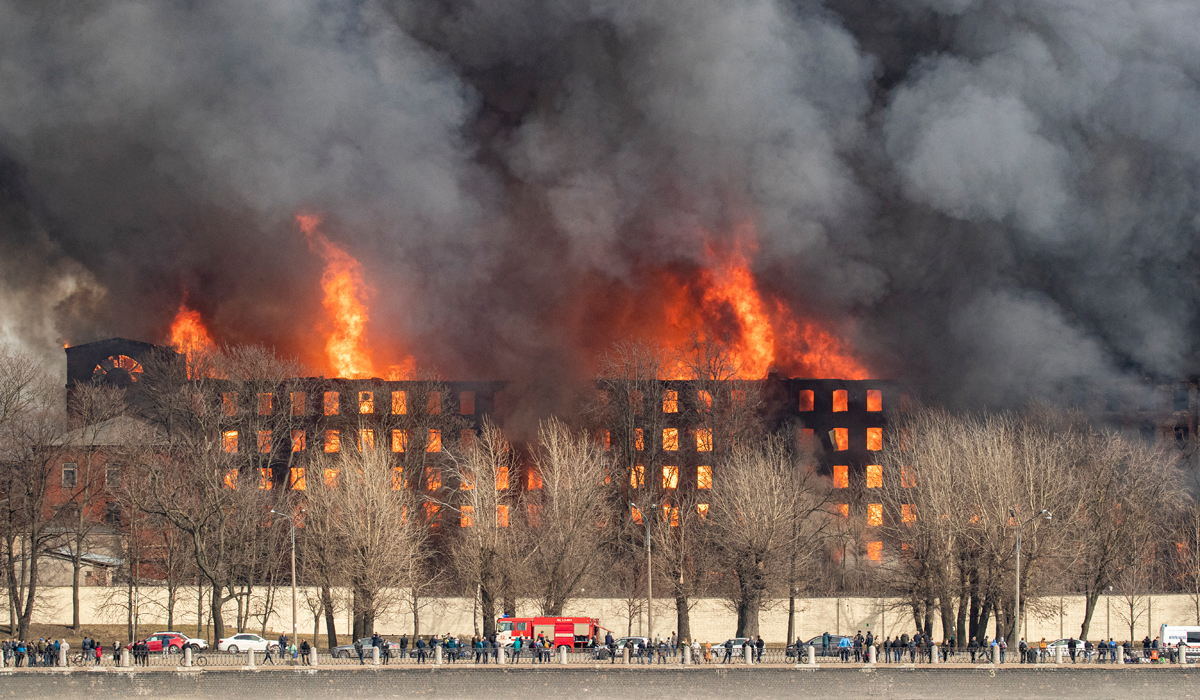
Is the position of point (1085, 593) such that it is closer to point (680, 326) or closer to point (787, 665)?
point (787, 665)

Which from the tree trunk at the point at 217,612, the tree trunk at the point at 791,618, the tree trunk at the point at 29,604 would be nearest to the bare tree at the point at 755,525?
the tree trunk at the point at 791,618

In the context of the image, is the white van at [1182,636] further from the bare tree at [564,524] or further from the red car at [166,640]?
the red car at [166,640]

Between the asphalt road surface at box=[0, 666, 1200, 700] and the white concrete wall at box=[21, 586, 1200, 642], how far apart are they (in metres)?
20.4

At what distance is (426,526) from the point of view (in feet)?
249

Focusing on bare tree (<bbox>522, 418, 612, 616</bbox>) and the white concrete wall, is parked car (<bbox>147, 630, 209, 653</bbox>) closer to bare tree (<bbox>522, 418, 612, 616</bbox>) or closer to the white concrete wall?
the white concrete wall

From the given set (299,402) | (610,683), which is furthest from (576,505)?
(299,402)

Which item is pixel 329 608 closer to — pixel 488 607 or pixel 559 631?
pixel 488 607

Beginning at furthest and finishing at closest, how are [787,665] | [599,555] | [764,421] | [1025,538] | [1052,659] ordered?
1. [764,421]
2. [599,555]
3. [1025,538]
4. [1052,659]
5. [787,665]

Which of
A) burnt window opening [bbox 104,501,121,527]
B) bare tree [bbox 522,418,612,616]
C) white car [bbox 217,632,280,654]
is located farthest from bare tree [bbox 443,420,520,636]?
burnt window opening [bbox 104,501,121,527]

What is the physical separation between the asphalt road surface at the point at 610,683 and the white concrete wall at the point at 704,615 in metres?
20.4

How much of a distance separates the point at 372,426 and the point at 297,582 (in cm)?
1552

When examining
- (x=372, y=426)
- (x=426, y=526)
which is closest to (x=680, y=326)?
(x=372, y=426)

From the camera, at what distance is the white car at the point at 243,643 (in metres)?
63.4

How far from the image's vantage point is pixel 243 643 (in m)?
64.4
